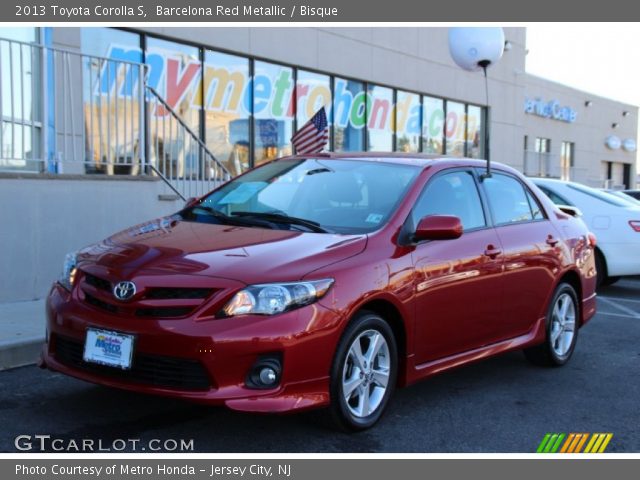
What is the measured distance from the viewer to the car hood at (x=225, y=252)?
406cm

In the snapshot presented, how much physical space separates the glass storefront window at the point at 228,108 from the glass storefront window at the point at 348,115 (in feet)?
8.46

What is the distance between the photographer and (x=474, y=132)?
819 inches

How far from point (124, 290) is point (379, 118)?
1369cm

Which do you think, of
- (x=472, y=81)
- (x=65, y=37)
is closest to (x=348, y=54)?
(x=472, y=81)

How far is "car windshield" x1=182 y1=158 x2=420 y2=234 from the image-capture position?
4.86 m

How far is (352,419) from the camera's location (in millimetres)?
Answer: 4309

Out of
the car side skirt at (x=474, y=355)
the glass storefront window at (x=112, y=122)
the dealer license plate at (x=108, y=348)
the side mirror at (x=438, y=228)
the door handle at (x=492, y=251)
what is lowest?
the car side skirt at (x=474, y=355)

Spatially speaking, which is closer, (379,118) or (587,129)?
(379,118)

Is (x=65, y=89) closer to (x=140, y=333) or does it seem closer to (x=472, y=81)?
(x=140, y=333)

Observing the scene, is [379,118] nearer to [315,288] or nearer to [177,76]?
[177,76]

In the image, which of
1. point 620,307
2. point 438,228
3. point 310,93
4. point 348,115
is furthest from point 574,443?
point 348,115

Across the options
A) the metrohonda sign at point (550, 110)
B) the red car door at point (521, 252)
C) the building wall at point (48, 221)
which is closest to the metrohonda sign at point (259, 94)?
the building wall at point (48, 221)

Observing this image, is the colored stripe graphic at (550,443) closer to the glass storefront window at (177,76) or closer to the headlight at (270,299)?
the headlight at (270,299)

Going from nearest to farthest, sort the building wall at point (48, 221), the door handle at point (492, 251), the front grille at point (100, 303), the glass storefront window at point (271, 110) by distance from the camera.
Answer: the front grille at point (100, 303), the door handle at point (492, 251), the building wall at point (48, 221), the glass storefront window at point (271, 110)
